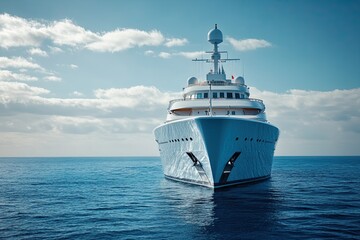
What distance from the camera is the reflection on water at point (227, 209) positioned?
16547 millimetres

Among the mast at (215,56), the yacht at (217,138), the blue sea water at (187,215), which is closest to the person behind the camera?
the blue sea water at (187,215)

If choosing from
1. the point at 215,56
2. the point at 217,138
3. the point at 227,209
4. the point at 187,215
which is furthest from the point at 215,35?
the point at 187,215

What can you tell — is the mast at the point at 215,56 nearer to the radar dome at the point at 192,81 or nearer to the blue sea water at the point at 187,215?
the radar dome at the point at 192,81

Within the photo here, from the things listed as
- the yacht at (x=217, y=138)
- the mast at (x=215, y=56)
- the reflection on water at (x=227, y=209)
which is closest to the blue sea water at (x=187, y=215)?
the reflection on water at (x=227, y=209)

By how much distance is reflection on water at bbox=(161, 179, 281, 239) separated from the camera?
1655cm

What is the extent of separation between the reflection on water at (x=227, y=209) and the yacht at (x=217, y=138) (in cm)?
149

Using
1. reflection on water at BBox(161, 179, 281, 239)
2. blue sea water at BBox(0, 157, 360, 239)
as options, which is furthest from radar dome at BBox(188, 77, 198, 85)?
blue sea water at BBox(0, 157, 360, 239)

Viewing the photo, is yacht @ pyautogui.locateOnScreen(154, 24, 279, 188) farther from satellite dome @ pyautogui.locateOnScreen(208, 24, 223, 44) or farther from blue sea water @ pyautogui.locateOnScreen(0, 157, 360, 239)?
satellite dome @ pyautogui.locateOnScreen(208, 24, 223, 44)

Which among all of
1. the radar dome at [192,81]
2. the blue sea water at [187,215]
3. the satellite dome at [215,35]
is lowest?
the blue sea water at [187,215]

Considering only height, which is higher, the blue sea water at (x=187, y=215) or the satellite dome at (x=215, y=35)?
the satellite dome at (x=215, y=35)

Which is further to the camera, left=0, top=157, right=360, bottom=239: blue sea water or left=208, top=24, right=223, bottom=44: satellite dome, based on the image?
left=208, top=24, right=223, bottom=44: satellite dome

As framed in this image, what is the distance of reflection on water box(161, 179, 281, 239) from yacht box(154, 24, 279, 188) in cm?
149

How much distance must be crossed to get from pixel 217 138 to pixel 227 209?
5618 mm

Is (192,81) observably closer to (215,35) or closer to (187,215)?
(215,35)
